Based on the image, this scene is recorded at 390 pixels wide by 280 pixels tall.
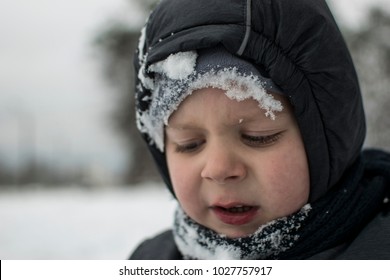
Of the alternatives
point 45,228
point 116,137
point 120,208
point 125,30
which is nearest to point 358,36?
point 125,30

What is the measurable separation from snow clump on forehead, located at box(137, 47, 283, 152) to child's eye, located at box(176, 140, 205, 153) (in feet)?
0.25

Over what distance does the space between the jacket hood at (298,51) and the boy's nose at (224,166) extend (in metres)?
0.15

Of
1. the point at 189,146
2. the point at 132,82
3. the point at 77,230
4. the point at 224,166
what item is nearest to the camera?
the point at 224,166

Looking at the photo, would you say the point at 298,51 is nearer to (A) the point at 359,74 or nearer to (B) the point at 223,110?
(B) the point at 223,110

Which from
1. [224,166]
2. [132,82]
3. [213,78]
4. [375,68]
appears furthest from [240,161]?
[132,82]

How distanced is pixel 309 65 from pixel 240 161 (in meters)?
0.23

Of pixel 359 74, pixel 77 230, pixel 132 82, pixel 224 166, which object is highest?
pixel 224 166

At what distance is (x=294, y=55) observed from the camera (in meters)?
0.98

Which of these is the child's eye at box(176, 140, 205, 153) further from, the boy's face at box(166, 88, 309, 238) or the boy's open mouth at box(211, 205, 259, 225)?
the boy's open mouth at box(211, 205, 259, 225)

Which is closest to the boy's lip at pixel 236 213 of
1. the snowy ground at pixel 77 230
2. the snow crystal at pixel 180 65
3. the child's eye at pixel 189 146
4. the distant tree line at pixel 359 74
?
the child's eye at pixel 189 146

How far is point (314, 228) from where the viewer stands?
1012 mm

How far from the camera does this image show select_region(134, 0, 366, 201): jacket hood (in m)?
0.97

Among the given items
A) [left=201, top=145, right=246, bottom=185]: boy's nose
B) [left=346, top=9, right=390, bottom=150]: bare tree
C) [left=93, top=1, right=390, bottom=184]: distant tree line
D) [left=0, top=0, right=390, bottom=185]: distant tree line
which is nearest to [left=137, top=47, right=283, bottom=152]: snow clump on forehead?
[left=201, top=145, right=246, bottom=185]: boy's nose

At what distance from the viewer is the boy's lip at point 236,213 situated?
100cm
